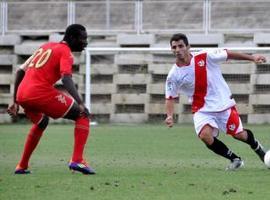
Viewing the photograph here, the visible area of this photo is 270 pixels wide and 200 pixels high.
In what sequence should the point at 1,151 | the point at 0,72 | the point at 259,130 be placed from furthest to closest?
the point at 0,72 < the point at 259,130 < the point at 1,151

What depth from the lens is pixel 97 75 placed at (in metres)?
24.8

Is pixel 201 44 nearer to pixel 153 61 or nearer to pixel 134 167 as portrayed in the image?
pixel 153 61

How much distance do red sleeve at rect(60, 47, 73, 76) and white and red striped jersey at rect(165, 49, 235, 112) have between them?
1.71 meters

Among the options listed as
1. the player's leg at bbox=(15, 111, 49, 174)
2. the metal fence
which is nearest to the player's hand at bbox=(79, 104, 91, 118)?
the player's leg at bbox=(15, 111, 49, 174)

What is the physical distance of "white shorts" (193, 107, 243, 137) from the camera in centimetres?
1210

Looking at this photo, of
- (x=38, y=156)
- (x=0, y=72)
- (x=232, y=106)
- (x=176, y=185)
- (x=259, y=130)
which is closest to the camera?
(x=176, y=185)

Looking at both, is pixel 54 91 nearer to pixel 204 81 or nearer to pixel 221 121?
pixel 204 81

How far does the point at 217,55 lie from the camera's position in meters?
12.1

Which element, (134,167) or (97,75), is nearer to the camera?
(134,167)

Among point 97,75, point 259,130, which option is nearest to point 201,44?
point 97,75

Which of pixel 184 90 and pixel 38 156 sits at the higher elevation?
pixel 184 90

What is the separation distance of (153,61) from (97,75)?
1.63m

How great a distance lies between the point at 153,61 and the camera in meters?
24.3

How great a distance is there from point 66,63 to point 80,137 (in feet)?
3.15
